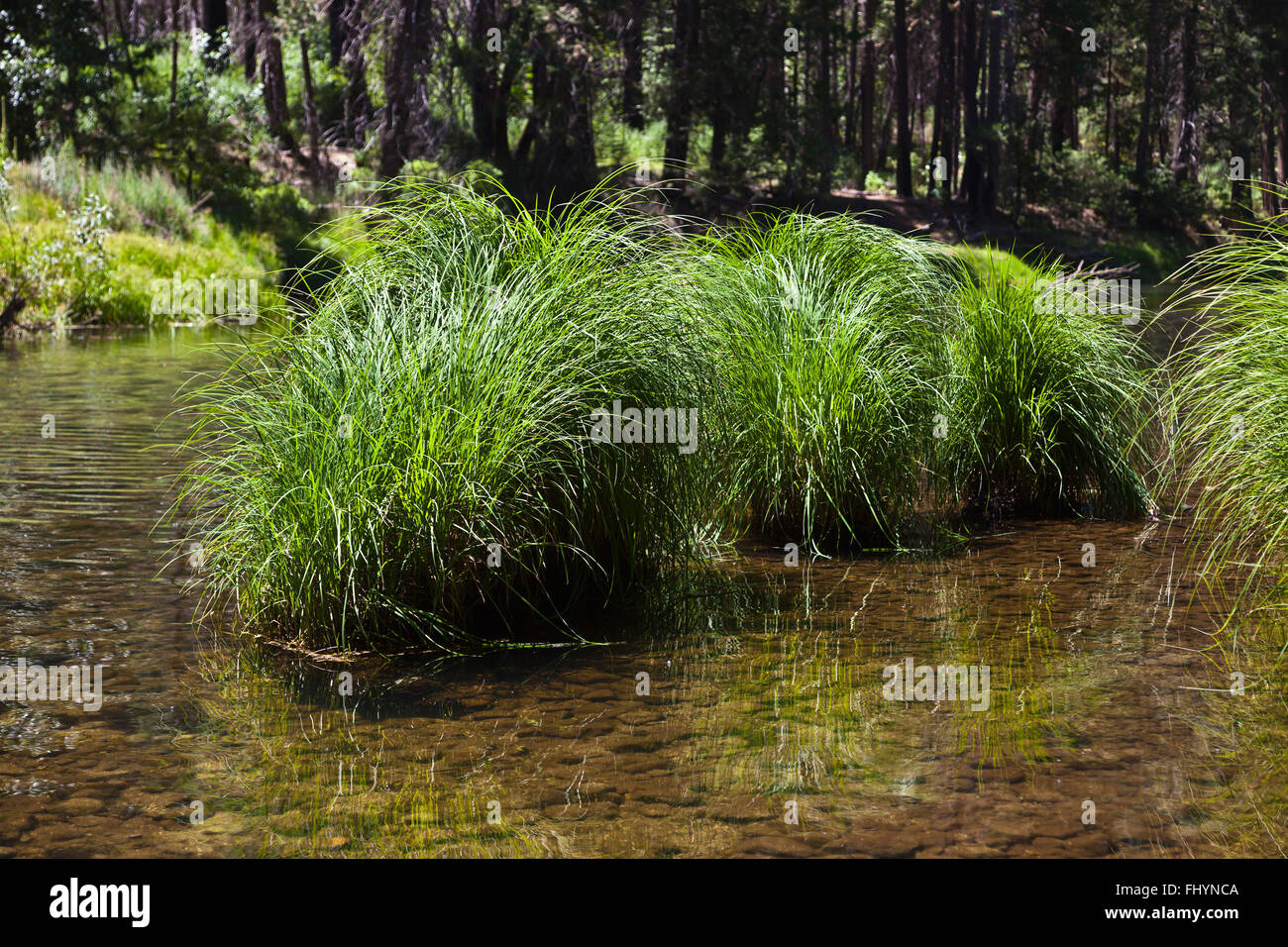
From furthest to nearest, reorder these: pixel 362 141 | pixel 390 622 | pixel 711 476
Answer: pixel 362 141
pixel 711 476
pixel 390 622

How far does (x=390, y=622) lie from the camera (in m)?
5.20

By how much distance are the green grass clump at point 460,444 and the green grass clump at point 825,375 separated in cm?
67

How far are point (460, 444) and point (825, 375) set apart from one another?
231 cm

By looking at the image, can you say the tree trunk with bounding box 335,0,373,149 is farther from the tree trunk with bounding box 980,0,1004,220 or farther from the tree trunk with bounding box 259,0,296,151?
the tree trunk with bounding box 980,0,1004,220

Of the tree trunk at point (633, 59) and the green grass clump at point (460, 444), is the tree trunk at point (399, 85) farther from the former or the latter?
the green grass clump at point (460, 444)

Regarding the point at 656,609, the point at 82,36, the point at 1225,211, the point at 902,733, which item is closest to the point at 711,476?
the point at 656,609

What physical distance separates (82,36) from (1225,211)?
3359 centimetres

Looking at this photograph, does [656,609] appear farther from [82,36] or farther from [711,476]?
[82,36]

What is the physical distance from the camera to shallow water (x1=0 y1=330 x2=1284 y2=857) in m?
3.64

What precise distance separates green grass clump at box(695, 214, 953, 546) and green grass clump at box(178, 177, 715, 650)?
26.6 inches

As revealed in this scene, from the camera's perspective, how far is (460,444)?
5.11 m

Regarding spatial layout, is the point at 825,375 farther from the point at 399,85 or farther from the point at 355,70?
the point at 355,70

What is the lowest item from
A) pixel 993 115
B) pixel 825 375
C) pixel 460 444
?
pixel 460 444

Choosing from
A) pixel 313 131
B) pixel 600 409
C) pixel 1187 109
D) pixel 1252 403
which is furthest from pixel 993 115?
pixel 600 409
